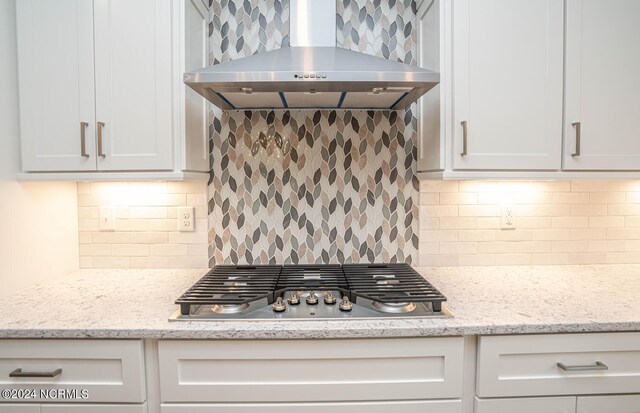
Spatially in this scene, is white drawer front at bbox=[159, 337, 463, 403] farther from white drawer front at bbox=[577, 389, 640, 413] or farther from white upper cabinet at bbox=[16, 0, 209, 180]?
white upper cabinet at bbox=[16, 0, 209, 180]

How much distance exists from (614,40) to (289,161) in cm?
146

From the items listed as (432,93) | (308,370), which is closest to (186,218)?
(308,370)

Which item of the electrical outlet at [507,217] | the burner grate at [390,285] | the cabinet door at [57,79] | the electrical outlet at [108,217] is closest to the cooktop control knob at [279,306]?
the burner grate at [390,285]

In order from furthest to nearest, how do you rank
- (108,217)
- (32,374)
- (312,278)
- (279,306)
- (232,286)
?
(108,217)
(312,278)
(232,286)
(279,306)
(32,374)

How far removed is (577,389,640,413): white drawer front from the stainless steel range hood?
3.87 feet

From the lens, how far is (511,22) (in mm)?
1535

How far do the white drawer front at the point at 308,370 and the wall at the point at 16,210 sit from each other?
31.8 inches

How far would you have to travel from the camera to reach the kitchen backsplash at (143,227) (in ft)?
6.16

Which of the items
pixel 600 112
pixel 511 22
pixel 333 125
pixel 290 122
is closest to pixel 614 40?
pixel 600 112

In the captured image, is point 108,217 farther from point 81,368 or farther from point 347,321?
point 347,321

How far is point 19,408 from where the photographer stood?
121 centimetres

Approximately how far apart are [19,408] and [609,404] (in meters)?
1.90

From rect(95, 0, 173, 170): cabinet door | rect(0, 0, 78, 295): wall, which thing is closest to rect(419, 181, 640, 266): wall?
rect(95, 0, 173, 170): cabinet door

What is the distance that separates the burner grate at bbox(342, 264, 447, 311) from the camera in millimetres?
1316
